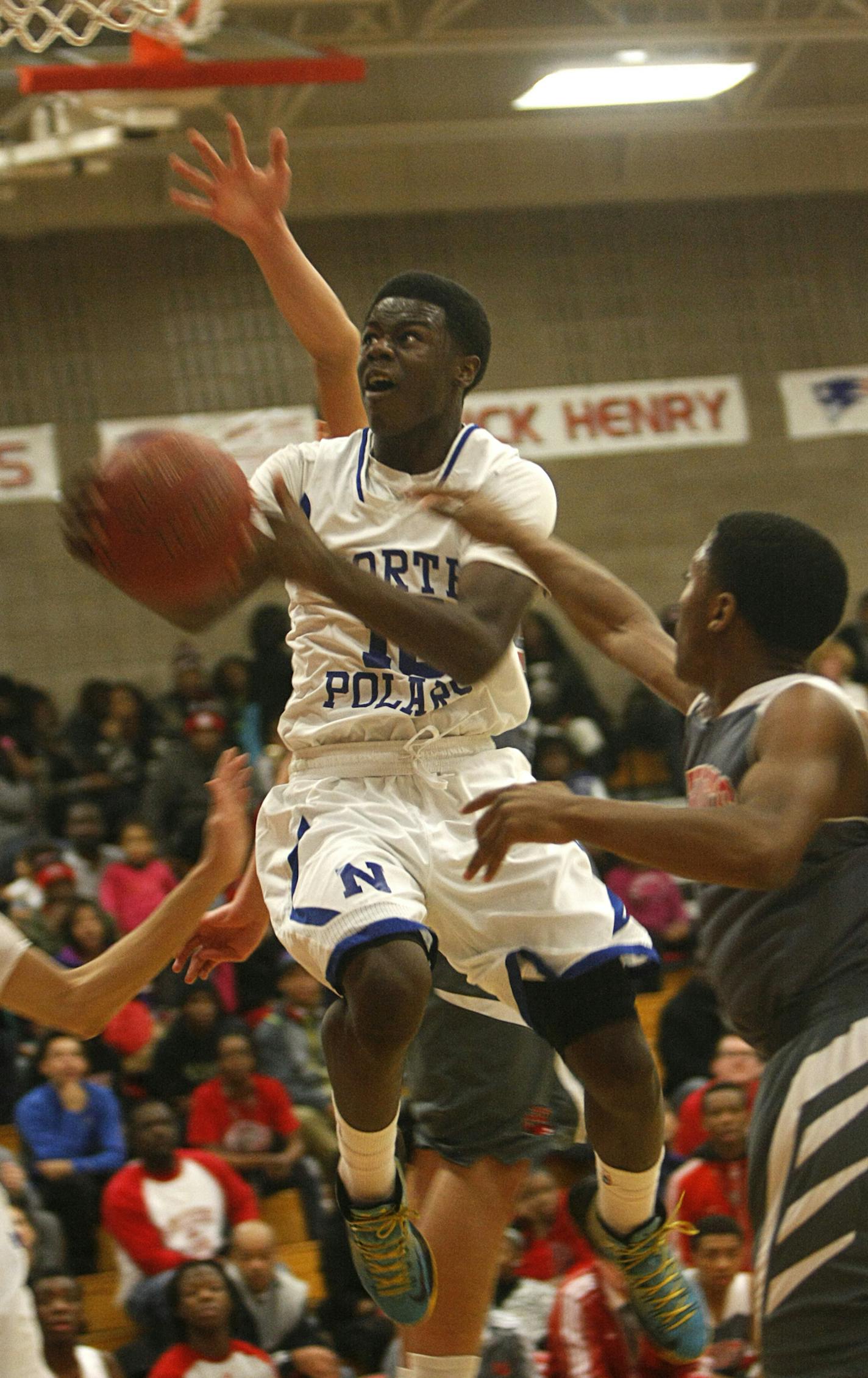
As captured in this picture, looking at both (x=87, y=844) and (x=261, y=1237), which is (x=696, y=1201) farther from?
(x=87, y=844)

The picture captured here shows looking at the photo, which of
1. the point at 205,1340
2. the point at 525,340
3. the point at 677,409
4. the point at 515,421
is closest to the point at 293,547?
the point at 205,1340

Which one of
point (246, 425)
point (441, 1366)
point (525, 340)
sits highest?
point (525, 340)

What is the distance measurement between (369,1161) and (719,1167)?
4.33 m

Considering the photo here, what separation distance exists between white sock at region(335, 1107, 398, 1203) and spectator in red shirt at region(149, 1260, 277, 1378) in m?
3.24

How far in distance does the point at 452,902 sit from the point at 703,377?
12719 mm

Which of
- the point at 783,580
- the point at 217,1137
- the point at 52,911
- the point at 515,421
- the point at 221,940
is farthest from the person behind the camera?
the point at 515,421

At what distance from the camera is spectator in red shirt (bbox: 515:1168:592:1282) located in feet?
24.1

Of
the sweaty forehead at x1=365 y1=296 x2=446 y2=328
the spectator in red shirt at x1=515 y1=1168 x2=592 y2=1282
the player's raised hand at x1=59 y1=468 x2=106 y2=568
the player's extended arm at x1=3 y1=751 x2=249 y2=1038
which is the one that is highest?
the sweaty forehead at x1=365 y1=296 x2=446 y2=328

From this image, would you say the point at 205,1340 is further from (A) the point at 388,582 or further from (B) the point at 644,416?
(B) the point at 644,416

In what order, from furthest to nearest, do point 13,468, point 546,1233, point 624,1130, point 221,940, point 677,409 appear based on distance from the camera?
1. point 677,409
2. point 13,468
3. point 546,1233
4. point 221,940
5. point 624,1130

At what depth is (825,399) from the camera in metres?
15.8

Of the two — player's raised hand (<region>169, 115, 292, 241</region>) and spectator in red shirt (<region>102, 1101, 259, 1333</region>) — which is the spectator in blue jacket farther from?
player's raised hand (<region>169, 115, 292, 241</region>)

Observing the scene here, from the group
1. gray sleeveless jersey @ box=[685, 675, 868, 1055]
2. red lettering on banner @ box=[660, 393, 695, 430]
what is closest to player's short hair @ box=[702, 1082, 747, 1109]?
gray sleeveless jersey @ box=[685, 675, 868, 1055]

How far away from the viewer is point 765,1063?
3.32 metres
